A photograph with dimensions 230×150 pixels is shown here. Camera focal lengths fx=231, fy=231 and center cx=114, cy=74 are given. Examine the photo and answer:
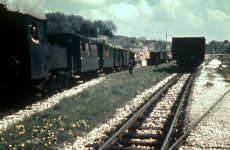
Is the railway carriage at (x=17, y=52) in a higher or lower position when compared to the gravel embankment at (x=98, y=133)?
higher

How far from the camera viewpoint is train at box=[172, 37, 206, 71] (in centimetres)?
2620

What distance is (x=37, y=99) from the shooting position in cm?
1059

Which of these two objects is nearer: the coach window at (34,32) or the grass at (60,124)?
the grass at (60,124)

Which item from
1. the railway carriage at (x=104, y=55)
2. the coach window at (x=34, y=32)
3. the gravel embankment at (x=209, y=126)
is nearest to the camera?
the gravel embankment at (x=209, y=126)

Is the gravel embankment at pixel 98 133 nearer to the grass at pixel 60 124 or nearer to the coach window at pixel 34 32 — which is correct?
the grass at pixel 60 124

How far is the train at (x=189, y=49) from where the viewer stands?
26.2m

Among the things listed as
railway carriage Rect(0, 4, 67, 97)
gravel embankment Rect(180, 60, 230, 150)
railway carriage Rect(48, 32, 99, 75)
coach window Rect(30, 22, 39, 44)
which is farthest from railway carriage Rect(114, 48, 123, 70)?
railway carriage Rect(0, 4, 67, 97)

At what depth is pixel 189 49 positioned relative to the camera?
86.3 feet

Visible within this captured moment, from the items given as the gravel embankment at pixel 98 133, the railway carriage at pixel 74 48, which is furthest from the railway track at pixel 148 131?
the railway carriage at pixel 74 48

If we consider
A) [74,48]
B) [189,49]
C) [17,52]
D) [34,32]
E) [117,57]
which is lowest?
[117,57]

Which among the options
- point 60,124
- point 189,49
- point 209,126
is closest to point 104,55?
point 189,49

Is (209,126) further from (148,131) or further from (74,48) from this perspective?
(74,48)

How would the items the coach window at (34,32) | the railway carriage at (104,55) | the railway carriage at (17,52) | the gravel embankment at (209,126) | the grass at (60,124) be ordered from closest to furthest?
the gravel embankment at (209,126), the grass at (60,124), the railway carriage at (17,52), the coach window at (34,32), the railway carriage at (104,55)

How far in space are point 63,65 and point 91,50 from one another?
17.4ft
